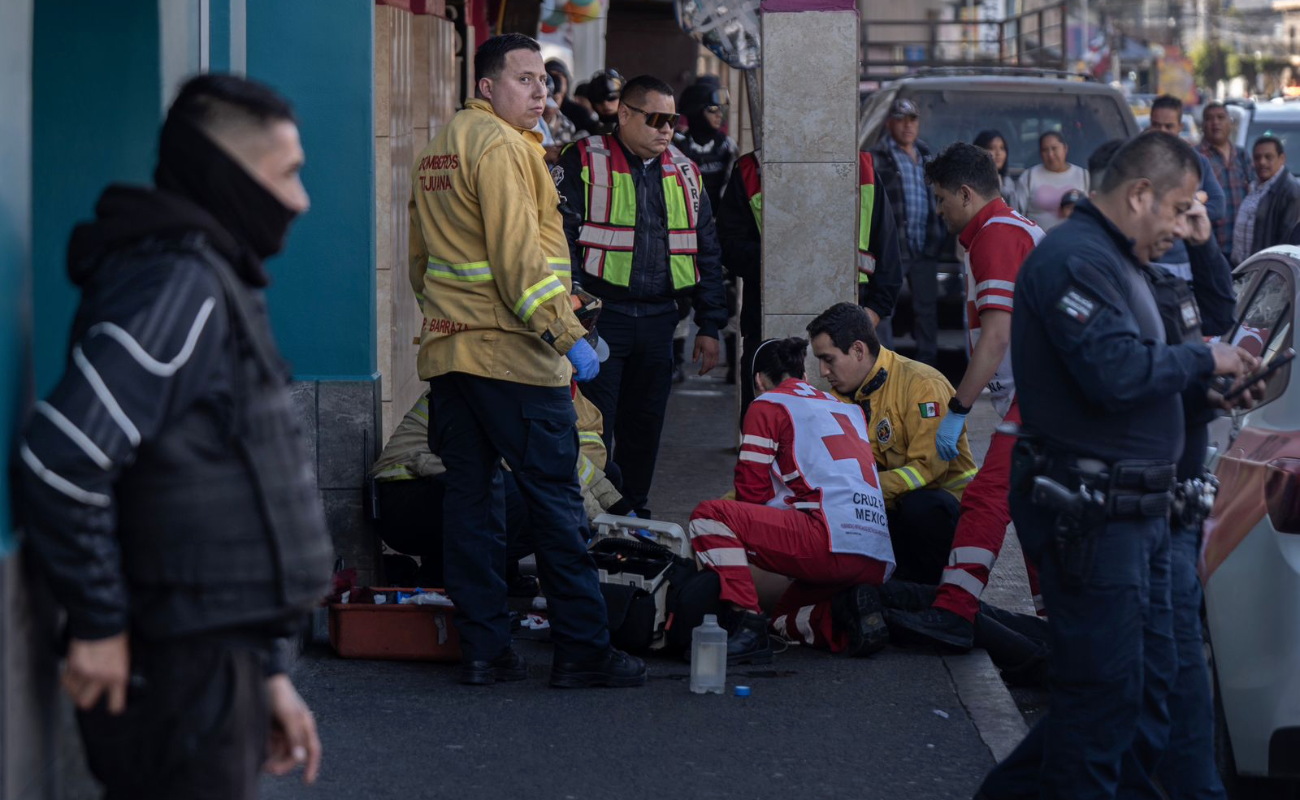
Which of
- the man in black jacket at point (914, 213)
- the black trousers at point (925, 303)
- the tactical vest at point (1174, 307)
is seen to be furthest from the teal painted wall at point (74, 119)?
the black trousers at point (925, 303)

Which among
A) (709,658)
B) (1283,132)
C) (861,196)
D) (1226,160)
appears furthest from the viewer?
(1283,132)

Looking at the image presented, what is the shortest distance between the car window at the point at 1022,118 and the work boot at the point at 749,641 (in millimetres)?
8142

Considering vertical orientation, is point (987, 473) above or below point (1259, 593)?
above

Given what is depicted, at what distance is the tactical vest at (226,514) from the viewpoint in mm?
2715

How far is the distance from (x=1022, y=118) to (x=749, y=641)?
8.86m

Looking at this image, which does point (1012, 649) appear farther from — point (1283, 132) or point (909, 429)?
point (1283, 132)

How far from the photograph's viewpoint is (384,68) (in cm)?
766

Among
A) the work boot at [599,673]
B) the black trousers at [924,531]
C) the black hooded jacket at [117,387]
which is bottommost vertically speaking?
the work boot at [599,673]

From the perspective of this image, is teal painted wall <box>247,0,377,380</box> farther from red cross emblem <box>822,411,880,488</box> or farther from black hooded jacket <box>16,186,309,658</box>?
black hooded jacket <box>16,186,309,658</box>

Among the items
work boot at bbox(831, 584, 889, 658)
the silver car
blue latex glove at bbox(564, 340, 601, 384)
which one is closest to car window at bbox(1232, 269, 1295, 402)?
the silver car

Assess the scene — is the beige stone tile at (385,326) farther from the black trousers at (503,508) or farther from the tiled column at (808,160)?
the black trousers at (503,508)

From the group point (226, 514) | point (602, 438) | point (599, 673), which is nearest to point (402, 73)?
point (602, 438)

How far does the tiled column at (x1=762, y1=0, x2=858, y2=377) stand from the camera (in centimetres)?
765

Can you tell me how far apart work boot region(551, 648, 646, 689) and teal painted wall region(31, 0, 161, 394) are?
2043 millimetres
